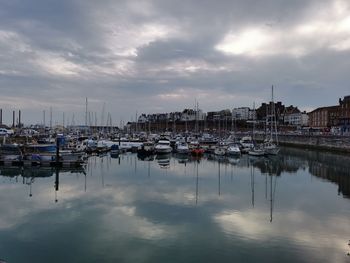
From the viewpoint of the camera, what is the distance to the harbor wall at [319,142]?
6132 centimetres

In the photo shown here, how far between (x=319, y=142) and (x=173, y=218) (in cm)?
5997

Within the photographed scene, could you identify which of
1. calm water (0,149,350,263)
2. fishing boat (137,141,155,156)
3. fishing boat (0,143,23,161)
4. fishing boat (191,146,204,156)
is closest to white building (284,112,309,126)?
fishing boat (191,146,204,156)

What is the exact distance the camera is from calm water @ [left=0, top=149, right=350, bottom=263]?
563 inches

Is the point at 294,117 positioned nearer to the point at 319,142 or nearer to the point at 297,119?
the point at 297,119

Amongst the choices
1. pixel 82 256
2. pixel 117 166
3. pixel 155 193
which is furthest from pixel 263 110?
pixel 82 256

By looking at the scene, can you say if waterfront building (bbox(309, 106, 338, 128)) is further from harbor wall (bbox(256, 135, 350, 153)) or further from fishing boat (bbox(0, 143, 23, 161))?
fishing boat (bbox(0, 143, 23, 161))

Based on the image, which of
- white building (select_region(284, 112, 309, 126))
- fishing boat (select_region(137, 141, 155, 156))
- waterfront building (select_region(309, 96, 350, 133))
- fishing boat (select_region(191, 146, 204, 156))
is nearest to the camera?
fishing boat (select_region(191, 146, 204, 156))

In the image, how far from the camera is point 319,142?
71.8m

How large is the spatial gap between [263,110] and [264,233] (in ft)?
618

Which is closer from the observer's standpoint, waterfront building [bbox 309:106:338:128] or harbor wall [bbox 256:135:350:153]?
harbor wall [bbox 256:135:350:153]

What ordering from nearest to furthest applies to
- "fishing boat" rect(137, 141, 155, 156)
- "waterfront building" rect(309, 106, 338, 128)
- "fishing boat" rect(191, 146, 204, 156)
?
"fishing boat" rect(191, 146, 204, 156) < "fishing boat" rect(137, 141, 155, 156) < "waterfront building" rect(309, 106, 338, 128)

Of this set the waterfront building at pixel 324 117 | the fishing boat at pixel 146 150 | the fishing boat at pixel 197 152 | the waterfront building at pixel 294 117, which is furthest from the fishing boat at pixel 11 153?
the waterfront building at pixel 294 117

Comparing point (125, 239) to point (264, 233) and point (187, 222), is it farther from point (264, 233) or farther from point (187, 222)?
point (264, 233)

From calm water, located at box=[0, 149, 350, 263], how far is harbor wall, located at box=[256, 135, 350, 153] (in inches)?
1134
